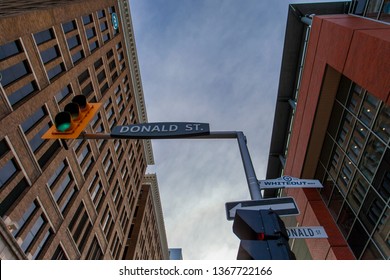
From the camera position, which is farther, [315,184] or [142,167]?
[142,167]

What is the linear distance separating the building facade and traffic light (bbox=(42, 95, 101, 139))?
10191 mm

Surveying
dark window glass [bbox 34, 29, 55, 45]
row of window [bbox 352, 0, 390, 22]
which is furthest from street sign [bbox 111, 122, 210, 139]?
dark window glass [bbox 34, 29, 55, 45]

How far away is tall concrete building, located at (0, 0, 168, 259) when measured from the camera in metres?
18.5

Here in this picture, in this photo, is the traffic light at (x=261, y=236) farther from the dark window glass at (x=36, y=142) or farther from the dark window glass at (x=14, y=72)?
the dark window glass at (x=36, y=142)

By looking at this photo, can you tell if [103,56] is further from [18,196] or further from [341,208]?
[341,208]

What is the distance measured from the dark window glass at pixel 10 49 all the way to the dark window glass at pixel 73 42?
7.35 meters

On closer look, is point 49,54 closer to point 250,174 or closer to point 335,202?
point 335,202

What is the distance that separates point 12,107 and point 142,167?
1350 inches

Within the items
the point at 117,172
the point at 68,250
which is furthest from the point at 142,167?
A: the point at 68,250

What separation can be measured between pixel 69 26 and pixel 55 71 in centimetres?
572

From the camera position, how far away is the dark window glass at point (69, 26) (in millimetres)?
26211

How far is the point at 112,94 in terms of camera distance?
36062 millimetres

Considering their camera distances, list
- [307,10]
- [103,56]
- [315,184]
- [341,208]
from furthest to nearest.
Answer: [103,56]
[307,10]
[341,208]
[315,184]

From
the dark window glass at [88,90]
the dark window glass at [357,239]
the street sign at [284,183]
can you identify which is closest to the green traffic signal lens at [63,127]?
the street sign at [284,183]
